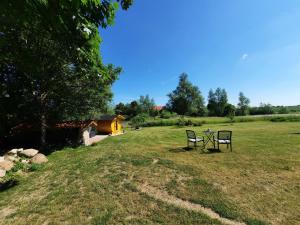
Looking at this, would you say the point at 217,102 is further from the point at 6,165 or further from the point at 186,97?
the point at 6,165

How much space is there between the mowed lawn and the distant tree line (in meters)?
42.8

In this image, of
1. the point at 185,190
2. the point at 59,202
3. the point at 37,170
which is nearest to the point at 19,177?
the point at 37,170

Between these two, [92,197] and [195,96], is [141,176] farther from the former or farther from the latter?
[195,96]

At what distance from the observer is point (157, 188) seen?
5023 mm

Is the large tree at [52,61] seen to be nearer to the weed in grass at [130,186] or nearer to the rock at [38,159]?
the weed in grass at [130,186]

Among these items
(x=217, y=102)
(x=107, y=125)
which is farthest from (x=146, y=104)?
(x=107, y=125)

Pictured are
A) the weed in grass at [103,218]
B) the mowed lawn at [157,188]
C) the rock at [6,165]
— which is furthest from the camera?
the rock at [6,165]

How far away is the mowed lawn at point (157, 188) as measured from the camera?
3639mm

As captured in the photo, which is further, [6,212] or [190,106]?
[190,106]

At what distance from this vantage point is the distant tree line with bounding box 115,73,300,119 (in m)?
54.5

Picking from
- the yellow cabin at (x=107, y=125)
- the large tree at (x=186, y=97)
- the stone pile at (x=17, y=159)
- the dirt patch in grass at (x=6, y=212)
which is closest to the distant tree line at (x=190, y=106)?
the large tree at (x=186, y=97)

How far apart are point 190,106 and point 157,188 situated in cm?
5103

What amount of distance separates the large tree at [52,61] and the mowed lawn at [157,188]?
2.98 meters

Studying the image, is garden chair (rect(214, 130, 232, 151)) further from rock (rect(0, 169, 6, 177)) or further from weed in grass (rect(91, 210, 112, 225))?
rock (rect(0, 169, 6, 177))
